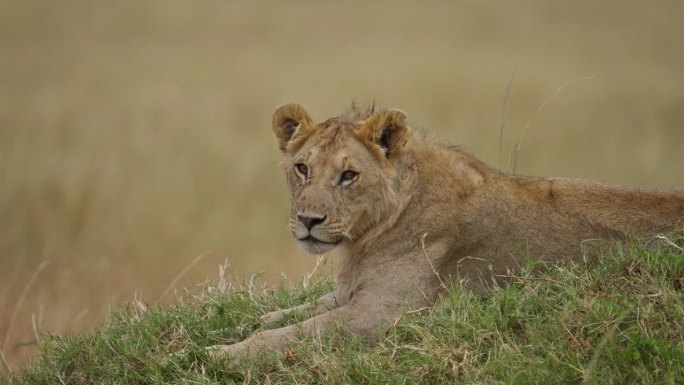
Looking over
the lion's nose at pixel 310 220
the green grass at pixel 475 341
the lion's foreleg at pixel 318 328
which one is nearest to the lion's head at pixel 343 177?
the lion's nose at pixel 310 220

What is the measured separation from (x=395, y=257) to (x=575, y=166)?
8.81 metres

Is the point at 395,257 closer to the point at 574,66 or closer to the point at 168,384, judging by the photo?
the point at 168,384

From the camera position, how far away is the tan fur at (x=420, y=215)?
6496mm

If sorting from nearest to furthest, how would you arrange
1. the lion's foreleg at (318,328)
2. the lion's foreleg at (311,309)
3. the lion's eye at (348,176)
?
the lion's foreleg at (318,328) < the lion's eye at (348,176) < the lion's foreleg at (311,309)

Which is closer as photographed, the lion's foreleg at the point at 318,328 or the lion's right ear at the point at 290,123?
the lion's foreleg at the point at 318,328

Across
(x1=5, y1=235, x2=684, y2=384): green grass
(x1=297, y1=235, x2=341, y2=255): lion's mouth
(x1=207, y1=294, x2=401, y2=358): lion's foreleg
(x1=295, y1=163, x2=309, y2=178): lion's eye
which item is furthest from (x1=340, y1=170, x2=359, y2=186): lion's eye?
(x1=5, y1=235, x2=684, y2=384): green grass

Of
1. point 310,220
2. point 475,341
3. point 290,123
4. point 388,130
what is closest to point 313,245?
point 310,220

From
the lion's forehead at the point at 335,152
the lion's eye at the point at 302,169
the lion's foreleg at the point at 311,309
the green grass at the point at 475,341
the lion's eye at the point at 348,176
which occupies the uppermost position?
the lion's forehead at the point at 335,152

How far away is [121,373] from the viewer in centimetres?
632

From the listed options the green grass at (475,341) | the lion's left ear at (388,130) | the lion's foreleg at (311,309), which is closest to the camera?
the green grass at (475,341)

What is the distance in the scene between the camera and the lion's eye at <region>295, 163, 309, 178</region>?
6660 millimetres

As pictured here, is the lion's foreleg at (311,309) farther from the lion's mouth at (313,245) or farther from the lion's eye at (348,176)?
the lion's eye at (348,176)

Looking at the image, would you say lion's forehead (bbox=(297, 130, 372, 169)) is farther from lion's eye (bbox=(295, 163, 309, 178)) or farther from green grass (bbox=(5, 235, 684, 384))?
green grass (bbox=(5, 235, 684, 384))

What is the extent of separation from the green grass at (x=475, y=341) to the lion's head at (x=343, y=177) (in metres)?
0.61
